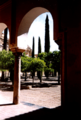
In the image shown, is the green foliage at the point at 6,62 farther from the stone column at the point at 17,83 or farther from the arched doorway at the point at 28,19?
the arched doorway at the point at 28,19

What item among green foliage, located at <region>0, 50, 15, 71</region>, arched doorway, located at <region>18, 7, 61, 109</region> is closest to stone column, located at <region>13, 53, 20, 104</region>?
arched doorway, located at <region>18, 7, 61, 109</region>

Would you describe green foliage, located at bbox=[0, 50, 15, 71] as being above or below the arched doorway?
below

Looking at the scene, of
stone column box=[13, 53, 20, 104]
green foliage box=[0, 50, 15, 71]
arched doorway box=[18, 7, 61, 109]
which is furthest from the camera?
green foliage box=[0, 50, 15, 71]

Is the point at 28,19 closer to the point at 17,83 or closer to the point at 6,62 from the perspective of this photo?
the point at 17,83

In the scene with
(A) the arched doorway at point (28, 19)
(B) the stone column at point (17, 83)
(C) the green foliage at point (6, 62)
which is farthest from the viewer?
(C) the green foliage at point (6, 62)

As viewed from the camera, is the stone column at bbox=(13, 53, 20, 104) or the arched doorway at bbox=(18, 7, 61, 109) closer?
the arched doorway at bbox=(18, 7, 61, 109)

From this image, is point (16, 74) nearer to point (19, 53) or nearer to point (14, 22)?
point (19, 53)

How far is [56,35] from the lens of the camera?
3734mm

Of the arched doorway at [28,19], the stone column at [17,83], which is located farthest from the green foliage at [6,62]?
the arched doorway at [28,19]

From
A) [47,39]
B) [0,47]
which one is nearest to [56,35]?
[47,39]

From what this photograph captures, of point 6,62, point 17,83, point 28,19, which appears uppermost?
point 28,19

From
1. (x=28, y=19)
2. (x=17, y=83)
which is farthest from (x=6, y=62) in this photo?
(x=28, y=19)

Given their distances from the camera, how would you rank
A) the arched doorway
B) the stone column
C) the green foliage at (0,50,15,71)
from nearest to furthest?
the arched doorway
the stone column
the green foliage at (0,50,15,71)

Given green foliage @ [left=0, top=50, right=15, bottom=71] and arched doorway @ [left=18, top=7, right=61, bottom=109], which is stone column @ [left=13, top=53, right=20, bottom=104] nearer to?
arched doorway @ [left=18, top=7, right=61, bottom=109]
